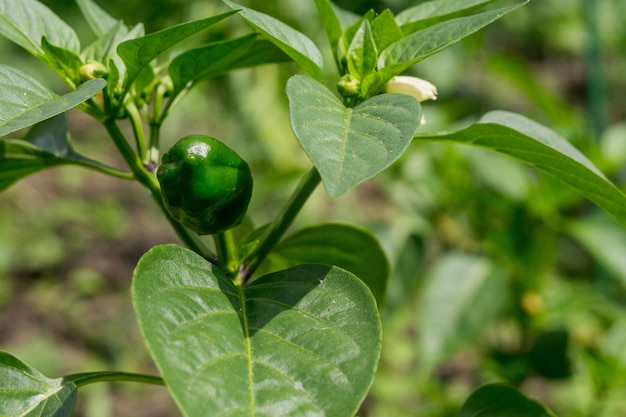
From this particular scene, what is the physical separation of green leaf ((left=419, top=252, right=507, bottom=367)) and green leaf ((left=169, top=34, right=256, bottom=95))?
818 millimetres

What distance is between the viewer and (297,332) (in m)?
0.60

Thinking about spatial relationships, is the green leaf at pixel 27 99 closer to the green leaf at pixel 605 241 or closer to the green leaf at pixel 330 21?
the green leaf at pixel 330 21

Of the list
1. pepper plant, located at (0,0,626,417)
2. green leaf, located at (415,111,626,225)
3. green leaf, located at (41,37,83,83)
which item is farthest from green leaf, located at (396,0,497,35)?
green leaf, located at (41,37,83,83)

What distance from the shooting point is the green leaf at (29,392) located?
0.69 metres

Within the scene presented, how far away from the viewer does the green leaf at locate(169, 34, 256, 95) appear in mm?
760

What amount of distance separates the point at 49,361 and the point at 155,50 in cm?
189

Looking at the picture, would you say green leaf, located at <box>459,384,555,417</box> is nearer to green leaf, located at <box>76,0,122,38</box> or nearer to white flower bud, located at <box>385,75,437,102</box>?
white flower bud, located at <box>385,75,437,102</box>

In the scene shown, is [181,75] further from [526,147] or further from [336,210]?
[336,210]

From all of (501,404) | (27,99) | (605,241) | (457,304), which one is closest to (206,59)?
(27,99)

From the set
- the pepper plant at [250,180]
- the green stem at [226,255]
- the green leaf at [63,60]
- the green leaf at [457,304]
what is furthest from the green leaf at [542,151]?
the green leaf at [457,304]

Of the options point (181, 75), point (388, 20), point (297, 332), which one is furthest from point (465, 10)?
point (297, 332)

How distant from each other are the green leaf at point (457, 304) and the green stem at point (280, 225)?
2.44 ft

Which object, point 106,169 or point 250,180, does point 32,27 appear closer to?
point 106,169

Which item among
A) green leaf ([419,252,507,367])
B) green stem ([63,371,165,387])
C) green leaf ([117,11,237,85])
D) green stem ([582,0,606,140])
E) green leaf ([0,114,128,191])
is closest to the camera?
green leaf ([117,11,237,85])
